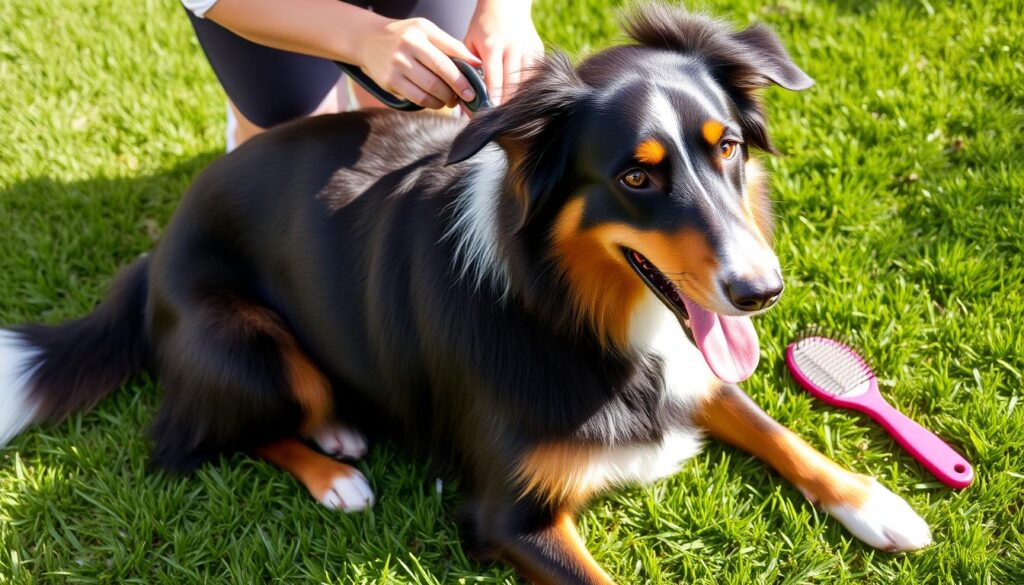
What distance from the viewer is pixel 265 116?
13.4ft

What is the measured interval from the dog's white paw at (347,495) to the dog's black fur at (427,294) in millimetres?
239

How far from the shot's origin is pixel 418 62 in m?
2.84

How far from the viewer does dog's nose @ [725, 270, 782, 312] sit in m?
2.29

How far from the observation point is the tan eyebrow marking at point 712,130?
244 centimetres

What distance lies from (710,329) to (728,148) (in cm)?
54

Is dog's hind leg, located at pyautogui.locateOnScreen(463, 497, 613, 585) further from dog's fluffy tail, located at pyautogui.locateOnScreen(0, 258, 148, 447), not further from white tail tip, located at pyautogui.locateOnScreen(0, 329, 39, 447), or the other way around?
white tail tip, located at pyautogui.locateOnScreen(0, 329, 39, 447)

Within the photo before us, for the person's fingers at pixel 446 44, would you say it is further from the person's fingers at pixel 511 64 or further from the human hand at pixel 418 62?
the person's fingers at pixel 511 64

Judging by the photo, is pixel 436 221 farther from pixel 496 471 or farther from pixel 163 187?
pixel 163 187

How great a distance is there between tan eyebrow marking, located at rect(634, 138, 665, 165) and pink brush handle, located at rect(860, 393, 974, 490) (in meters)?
1.53

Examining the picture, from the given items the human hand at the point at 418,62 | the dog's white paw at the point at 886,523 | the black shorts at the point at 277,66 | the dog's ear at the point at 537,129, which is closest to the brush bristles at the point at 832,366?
the dog's white paw at the point at 886,523

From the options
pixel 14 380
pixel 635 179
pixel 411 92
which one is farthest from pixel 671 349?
pixel 14 380

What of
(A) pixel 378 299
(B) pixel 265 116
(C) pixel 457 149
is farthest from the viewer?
(B) pixel 265 116

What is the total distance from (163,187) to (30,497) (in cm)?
186

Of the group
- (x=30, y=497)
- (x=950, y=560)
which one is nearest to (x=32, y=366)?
(x=30, y=497)
